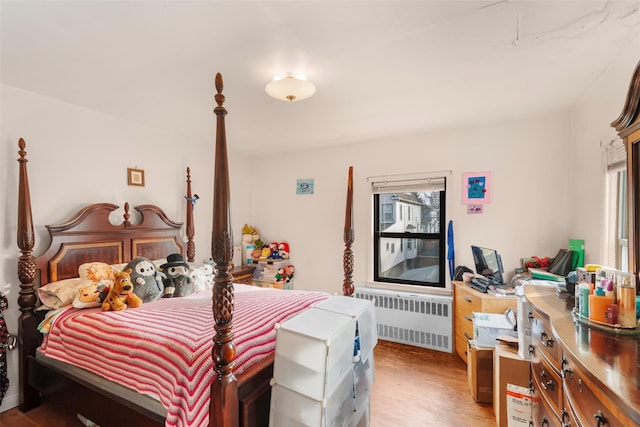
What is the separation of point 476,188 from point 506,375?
1.84m

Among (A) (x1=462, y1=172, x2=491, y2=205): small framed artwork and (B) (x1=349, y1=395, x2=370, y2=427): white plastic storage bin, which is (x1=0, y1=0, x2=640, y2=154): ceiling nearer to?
(A) (x1=462, y1=172, x2=491, y2=205): small framed artwork

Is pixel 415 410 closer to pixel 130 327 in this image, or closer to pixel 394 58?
pixel 130 327

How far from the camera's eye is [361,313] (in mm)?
1643

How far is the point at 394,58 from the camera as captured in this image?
173 cm

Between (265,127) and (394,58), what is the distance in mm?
1659

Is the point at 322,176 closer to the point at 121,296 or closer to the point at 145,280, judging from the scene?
the point at 145,280

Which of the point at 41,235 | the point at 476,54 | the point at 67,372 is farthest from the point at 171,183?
the point at 476,54

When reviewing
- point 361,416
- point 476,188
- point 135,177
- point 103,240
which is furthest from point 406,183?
point 103,240

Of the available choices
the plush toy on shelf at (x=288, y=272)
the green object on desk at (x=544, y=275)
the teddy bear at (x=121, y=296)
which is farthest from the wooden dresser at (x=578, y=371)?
the plush toy on shelf at (x=288, y=272)

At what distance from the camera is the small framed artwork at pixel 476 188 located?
2.97 m

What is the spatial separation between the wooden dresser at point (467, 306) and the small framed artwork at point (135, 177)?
134 inches

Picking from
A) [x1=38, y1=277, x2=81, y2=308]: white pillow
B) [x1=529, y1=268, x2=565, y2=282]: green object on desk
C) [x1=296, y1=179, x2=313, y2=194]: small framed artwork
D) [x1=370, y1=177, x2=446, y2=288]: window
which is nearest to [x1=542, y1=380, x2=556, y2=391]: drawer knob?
[x1=529, y1=268, x2=565, y2=282]: green object on desk

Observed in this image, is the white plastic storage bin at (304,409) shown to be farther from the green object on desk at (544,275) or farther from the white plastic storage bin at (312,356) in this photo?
the green object on desk at (544,275)

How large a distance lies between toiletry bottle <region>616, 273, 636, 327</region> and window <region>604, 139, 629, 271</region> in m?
0.80
